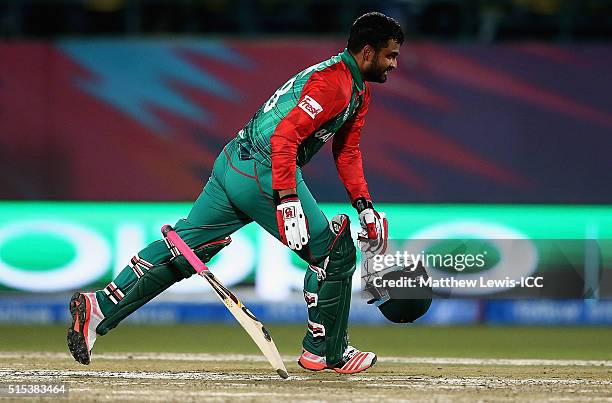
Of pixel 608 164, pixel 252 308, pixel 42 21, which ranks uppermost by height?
pixel 42 21

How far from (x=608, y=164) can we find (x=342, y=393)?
678 cm

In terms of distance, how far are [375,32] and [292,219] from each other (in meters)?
1.06

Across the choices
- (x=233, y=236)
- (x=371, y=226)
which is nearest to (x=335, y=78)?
(x=371, y=226)

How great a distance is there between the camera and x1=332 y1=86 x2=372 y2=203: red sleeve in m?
6.43

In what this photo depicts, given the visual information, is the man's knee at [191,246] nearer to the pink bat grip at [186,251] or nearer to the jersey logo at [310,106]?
the pink bat grip at [186,251]

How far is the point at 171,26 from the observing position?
39.3 ft

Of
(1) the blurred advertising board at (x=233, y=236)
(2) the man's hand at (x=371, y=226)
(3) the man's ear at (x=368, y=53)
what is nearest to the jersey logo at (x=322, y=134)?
(3) the man's ear at (x=368, y=53)

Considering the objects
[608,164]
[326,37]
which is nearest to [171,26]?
[326,37]

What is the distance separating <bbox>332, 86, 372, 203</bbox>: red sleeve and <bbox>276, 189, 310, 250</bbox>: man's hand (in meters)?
0.78

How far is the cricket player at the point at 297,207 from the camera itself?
19.1ft

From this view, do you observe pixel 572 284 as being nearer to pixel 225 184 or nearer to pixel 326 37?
pixel 326 37

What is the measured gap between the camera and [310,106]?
580 centimetres

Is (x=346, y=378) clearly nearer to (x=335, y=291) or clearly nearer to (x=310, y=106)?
(x=335, y=291)

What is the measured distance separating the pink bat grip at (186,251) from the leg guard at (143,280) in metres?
0.07
